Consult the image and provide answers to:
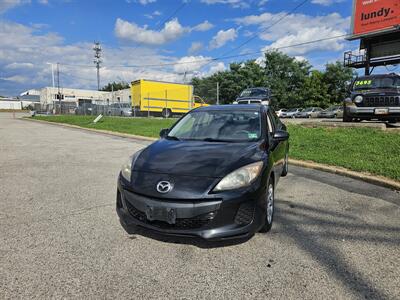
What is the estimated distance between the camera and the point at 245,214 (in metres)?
2.96

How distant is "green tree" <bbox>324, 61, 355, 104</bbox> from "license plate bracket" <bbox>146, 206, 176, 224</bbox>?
179 ft

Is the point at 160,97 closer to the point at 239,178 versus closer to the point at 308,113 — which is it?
the point at 308,113

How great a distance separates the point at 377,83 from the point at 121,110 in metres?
27.0

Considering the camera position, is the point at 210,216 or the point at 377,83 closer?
the point at 210,216

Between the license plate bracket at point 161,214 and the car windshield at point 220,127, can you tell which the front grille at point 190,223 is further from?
the car windshield at point 220,127

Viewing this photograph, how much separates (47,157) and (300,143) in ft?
24.2

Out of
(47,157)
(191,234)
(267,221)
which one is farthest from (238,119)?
(47,157)

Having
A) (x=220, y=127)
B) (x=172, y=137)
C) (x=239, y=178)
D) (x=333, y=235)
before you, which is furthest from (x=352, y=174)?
(x=239, y=178)

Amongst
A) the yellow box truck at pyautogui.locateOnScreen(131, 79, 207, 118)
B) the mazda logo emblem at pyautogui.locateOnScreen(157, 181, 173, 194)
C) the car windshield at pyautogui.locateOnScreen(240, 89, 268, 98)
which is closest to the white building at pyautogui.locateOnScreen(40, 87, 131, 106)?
the yellow box truck at pyautogui.locateOnScreen(131, 79, 207, 118)

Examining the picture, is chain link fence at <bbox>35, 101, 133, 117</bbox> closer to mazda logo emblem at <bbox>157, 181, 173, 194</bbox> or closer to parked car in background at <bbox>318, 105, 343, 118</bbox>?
parked car in background at <bbox>318, 105, 343, 118</bbox>

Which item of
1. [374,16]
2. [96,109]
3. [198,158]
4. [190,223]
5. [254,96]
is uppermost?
[374,16]

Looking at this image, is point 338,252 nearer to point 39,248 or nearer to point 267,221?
point 267,221

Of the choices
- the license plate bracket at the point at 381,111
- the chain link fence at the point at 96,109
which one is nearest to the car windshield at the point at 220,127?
the license plate bracket at the point at 381,111

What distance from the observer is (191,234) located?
9.35 ft
